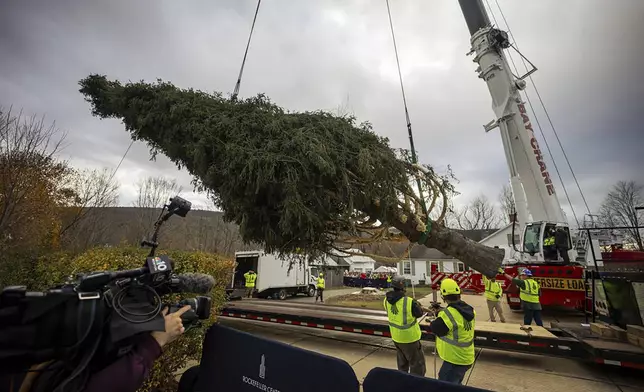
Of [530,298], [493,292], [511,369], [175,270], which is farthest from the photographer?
Result: [493,292]

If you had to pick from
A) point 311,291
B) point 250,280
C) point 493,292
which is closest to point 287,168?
point 493,292

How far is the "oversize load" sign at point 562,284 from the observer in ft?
28.7

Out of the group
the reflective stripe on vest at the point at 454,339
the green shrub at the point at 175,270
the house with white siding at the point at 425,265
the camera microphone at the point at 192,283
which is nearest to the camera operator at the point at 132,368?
the camera microphone at the point at 192,283

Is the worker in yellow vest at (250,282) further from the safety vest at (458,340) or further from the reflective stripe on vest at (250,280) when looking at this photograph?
the safety vest at (458,340)

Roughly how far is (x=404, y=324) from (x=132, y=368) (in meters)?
4.31

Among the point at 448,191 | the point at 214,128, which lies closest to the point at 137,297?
the point at 214,128

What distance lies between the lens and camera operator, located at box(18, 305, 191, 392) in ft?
4.43

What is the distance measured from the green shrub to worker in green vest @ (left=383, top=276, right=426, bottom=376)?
290cm

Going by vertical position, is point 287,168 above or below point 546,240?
above

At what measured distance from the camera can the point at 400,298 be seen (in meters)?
4.93

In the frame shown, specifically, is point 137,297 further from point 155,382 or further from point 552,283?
point 552,283

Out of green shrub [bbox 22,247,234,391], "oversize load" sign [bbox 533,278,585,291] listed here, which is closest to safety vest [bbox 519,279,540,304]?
"oversize load" sign [bbox 533,278,585,291]

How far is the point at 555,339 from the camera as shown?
5.60 metres

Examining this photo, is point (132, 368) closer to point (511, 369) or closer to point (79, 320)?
point (79, 320)
